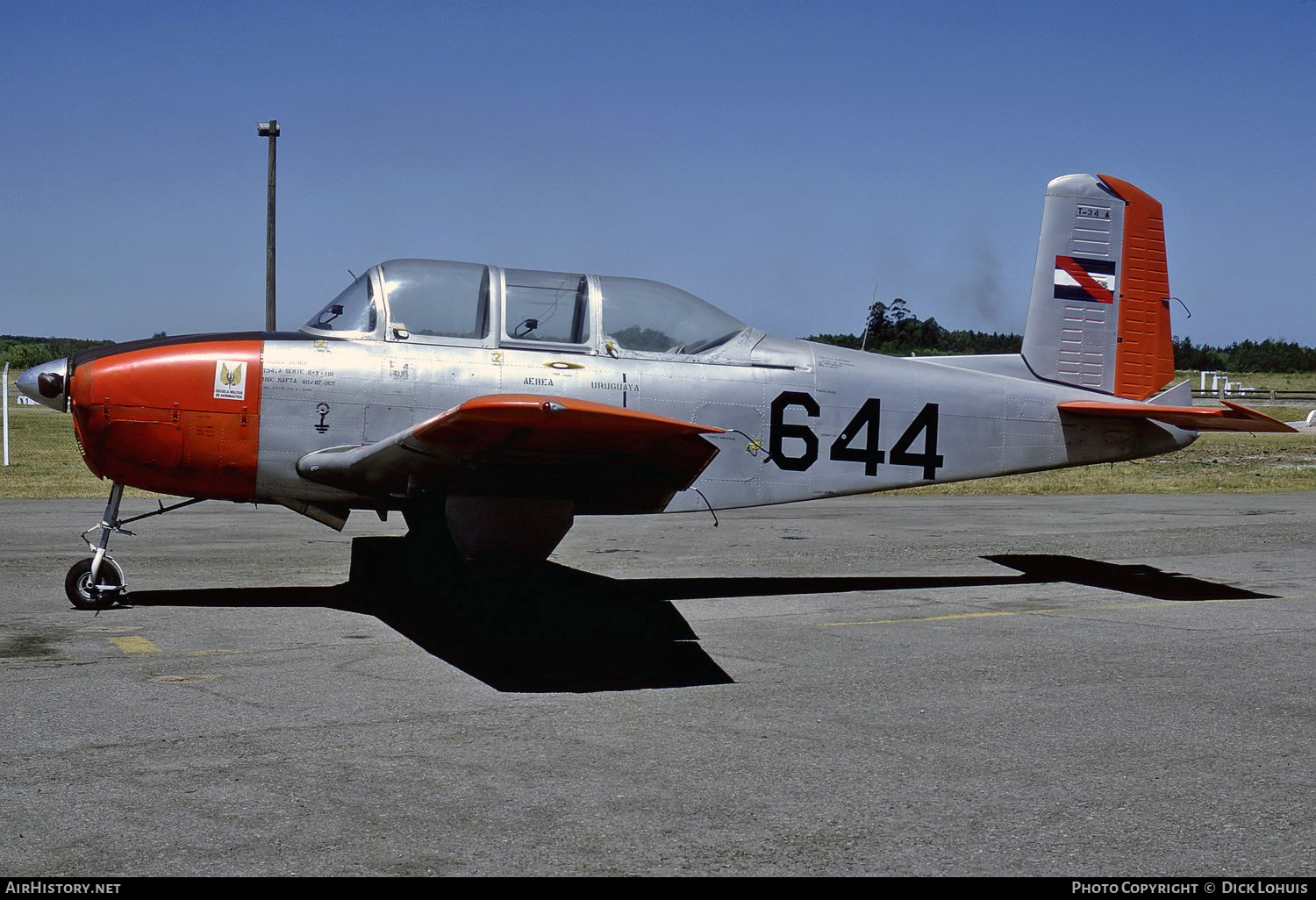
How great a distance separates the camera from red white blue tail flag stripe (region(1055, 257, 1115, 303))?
10.2m

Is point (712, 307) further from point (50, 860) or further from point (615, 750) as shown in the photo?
point (50, 860)

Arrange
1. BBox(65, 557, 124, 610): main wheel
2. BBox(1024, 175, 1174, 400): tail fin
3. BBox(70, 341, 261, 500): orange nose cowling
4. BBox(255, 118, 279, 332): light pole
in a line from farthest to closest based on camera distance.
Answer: BBox(255, 118, 279, 332): light pole
BBox(1024, 175, 1174, 400): tail fin
BBox(65, 557, 124, 610): main wheel
BBox(70, 341, 261, 500): orange nose cowling

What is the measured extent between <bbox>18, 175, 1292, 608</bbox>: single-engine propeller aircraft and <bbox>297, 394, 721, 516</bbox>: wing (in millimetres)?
24

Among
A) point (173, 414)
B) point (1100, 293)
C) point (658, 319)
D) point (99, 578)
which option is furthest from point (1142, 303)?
point (99, 578)

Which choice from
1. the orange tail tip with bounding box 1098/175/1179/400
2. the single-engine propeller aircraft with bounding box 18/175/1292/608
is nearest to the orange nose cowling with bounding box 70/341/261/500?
the single-engine propeller aircraft with bounding box 18/175/1292/608

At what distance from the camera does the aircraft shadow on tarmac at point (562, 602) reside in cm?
654

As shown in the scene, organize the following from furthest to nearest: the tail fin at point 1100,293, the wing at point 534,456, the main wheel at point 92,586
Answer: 1. the tail fin at point 1100,293
2. the main wheel at point 92,586
3. the wing at point 534,456

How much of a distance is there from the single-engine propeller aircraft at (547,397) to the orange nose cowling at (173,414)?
1 cm

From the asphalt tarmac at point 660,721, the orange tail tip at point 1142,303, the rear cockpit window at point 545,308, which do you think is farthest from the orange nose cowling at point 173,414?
the orange tail tip at point 1142,303

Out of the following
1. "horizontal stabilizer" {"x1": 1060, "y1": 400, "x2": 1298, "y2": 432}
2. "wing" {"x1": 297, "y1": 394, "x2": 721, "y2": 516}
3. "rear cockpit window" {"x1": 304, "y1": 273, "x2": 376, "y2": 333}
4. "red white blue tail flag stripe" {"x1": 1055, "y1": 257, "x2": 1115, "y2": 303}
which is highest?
"red white blue tail flag stripe" {"x1": 1055, "y1": 257, "x2": 1115, "y2": 303}

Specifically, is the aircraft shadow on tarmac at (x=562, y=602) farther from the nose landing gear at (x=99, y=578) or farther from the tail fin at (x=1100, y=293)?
the tail fin at (x=1100, y=293)

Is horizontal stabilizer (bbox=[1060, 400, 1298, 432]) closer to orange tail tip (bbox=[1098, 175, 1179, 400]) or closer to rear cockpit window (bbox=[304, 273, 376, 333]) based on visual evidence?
orange tail tip (bbox=[1098, 175, 1179, 400])
